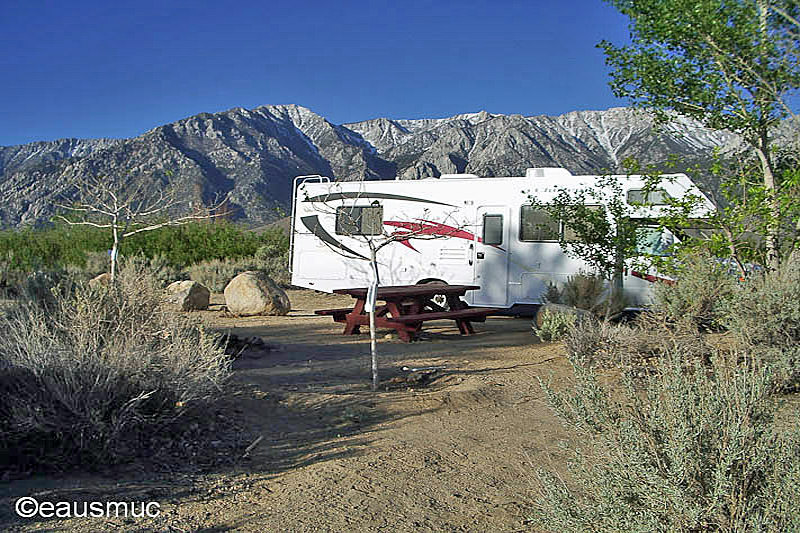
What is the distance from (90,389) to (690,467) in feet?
10.6

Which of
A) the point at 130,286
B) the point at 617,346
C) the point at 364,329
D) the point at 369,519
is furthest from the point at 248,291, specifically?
the point at 369,519

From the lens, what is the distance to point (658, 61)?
28.9 ft

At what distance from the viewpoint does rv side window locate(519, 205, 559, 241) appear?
11203 millimetres

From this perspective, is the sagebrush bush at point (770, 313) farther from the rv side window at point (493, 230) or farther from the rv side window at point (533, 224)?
the rv side window at point (493, 230)

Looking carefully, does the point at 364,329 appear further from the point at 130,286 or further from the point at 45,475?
the point at 45,475

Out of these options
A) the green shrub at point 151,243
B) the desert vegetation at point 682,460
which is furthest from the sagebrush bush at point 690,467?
the green shrub at point 151,243

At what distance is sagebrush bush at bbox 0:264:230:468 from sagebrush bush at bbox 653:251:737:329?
201 inches

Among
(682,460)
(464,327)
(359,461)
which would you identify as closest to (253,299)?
(464,327)

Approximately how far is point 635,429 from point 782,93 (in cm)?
750

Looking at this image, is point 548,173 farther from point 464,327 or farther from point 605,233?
point 464,327

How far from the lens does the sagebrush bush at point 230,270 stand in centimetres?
1545

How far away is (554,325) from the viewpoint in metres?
7.98

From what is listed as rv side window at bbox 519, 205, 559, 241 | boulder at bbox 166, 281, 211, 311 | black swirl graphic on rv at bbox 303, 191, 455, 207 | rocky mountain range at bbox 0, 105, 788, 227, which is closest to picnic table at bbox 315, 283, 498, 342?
rv side window at bbox 519, 205, 559, 241

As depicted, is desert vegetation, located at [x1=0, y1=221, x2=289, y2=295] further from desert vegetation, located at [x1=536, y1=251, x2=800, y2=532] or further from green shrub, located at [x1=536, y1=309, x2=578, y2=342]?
desert vegetation, located at [x1=536, y1=251, x2=800, y2=532]
